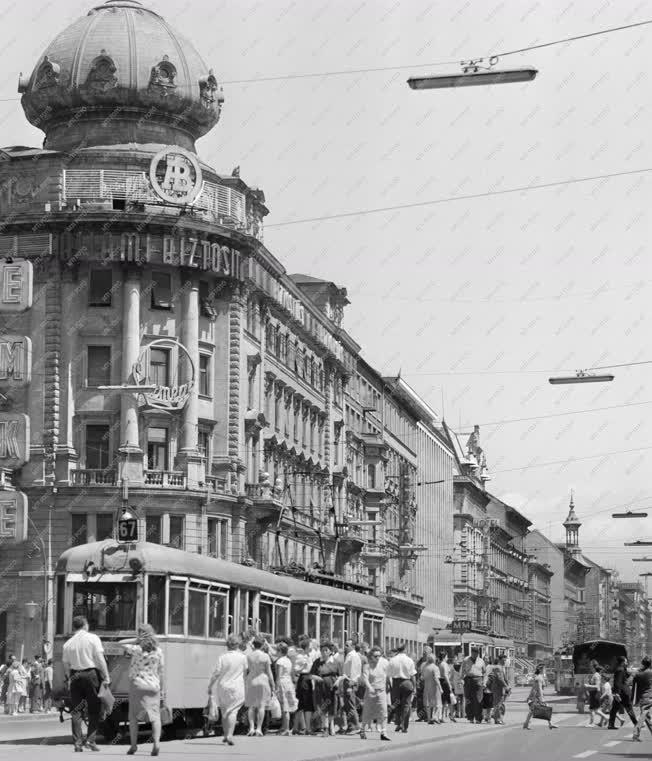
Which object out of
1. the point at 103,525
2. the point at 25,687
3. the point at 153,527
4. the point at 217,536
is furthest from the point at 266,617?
the point at 217,536

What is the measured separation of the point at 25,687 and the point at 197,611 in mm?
20718

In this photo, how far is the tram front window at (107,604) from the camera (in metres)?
30.0

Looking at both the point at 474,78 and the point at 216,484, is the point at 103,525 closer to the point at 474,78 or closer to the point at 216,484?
the point at 216,484

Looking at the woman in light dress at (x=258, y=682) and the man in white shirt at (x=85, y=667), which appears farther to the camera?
the woman in light dress at (x=258, y=682)

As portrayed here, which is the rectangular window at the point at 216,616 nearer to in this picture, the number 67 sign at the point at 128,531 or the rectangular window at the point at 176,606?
the rectangular window at the point at 176,606

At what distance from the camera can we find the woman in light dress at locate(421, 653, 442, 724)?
38.8m

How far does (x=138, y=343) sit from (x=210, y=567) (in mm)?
34092

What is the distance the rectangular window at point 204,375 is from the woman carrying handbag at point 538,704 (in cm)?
3027

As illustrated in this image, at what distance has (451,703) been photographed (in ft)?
143

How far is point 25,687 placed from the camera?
51.6 metres

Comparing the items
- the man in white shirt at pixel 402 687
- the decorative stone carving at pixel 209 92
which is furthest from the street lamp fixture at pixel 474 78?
the decorative stone carving at pixel 209 92

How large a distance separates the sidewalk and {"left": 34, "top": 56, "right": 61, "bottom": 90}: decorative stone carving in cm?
4230

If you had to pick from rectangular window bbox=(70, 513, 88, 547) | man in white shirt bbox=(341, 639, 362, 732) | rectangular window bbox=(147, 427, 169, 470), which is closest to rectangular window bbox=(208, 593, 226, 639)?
man in white shirt bbox=(341, 639, 362, 732)

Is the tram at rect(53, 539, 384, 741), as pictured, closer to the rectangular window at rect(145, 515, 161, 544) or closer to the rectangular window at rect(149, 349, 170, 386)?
the rectangular window at rect(145, 515, 161, 544)
